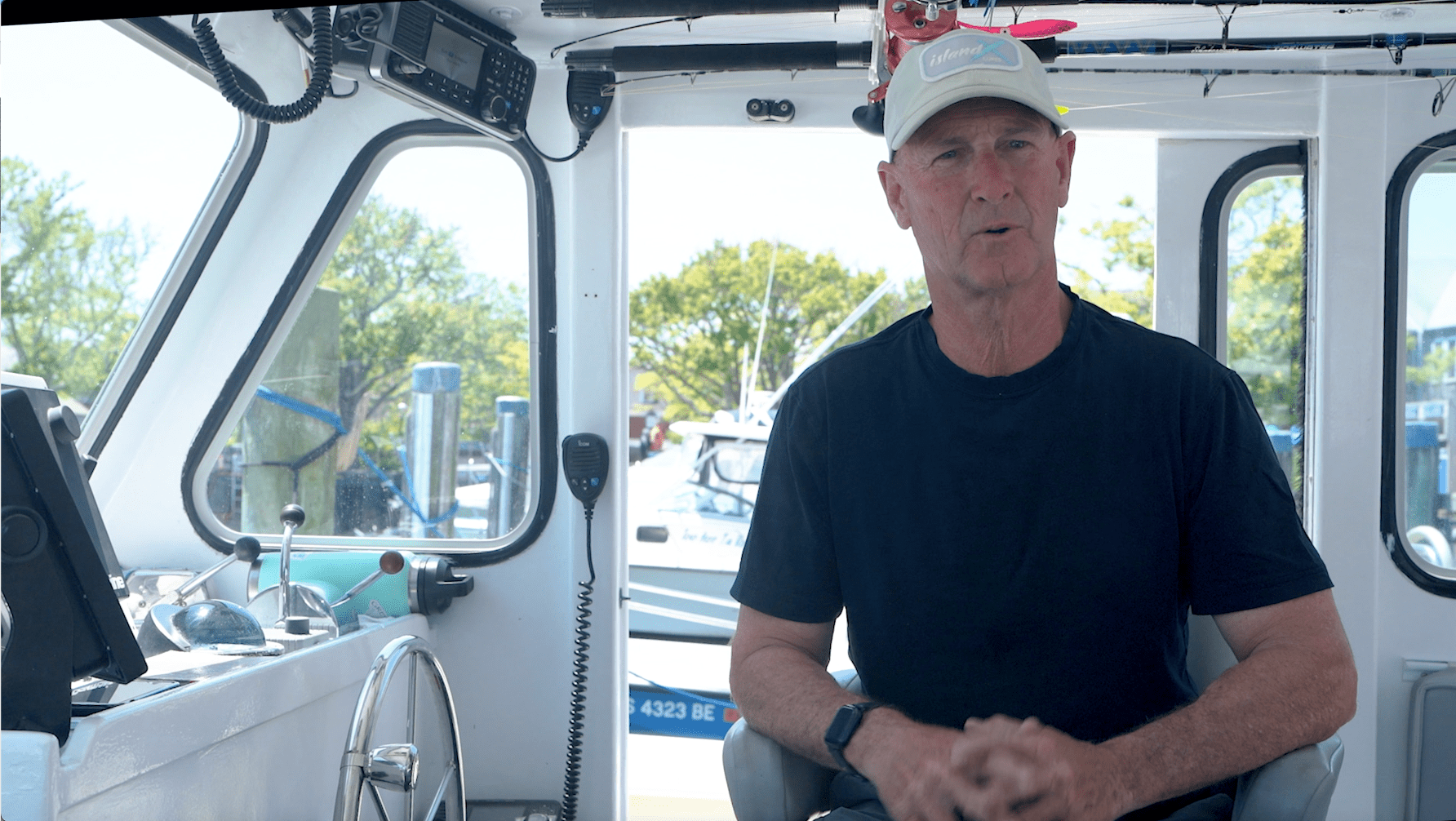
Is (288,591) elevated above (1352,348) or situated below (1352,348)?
below

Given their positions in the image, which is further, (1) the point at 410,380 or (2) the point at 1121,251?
(2) the point at 1121,251

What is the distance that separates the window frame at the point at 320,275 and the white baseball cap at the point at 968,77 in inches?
62.1

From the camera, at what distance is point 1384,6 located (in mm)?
2592

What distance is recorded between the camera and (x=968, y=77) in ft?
5.27

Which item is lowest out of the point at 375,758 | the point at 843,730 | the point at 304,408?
the point at 375,758

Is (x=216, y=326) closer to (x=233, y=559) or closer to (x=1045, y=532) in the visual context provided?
(x=233, y=559)

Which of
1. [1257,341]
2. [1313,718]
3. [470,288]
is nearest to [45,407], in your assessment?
[470,288]

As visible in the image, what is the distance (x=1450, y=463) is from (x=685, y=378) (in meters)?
16.4

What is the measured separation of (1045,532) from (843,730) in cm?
42

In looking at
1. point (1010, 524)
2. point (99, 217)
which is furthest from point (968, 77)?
point (99, 217)

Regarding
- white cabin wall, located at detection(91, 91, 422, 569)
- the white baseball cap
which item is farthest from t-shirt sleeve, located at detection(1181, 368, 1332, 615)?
white cabin wall, located at detection(91, 91, 422, 569)

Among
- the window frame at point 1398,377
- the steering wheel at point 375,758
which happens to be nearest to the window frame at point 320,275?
the steering wheel at point 375,758

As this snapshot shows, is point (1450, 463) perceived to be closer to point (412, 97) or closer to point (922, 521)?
point (922, 521)

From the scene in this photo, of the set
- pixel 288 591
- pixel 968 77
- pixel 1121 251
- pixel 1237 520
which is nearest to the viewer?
pixel 1237 520
